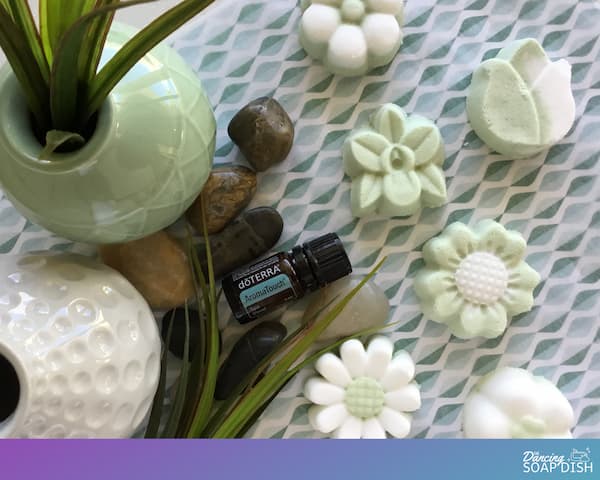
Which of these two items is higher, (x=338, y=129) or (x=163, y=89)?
(x=163, y=89)

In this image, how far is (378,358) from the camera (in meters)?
0.73

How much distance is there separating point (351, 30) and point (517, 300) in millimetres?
339

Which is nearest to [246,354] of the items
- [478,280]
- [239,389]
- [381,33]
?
[239,389]

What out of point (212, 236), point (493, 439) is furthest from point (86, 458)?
point (493, 439)

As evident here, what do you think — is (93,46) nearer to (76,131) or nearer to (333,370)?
(76,131)

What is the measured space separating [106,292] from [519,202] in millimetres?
459

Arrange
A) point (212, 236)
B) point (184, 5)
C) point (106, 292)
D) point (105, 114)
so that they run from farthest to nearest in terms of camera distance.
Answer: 1. point (212, 236)
2. point (106, 292)
3. point (105, 114)
4. point (184, 5)

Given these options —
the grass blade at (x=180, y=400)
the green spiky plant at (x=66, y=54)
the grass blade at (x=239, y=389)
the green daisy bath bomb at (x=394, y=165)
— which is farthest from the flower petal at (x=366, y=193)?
the green spiky plant at (x=66, y=54)

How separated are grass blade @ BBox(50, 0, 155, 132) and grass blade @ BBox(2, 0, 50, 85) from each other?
2cm

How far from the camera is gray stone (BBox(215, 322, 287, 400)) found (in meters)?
0.72

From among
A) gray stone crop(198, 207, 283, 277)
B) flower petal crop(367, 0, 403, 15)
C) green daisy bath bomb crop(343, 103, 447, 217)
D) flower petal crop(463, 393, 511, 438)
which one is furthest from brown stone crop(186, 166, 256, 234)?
flower petal crop(463, 393, 511, 438)

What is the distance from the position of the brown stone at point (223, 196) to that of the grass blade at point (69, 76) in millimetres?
221

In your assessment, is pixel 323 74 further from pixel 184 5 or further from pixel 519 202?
pixel 184 5

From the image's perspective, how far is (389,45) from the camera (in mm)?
716
